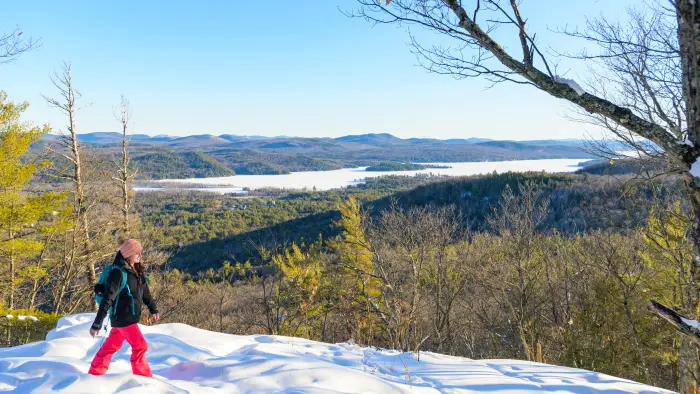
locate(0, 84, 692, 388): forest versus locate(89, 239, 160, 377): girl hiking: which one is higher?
locate(89, 239, 160, 377): girl hiking

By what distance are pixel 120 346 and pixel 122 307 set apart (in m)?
0.38

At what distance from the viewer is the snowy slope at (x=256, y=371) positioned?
140 inches

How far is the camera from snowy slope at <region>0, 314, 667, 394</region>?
Answer: 357 cm

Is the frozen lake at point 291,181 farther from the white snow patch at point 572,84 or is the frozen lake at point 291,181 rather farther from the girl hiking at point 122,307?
the girl hiking at point 122,307

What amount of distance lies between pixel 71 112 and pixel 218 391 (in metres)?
15.4

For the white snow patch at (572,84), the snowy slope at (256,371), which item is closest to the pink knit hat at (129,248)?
the snowy slope at (256,371)

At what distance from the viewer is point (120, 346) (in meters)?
4.01

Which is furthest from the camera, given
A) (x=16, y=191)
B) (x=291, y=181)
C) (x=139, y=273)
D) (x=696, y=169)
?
(x=291, y=181)

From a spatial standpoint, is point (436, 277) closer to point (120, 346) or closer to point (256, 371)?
point (256, 371)

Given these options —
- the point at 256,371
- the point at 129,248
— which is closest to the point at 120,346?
the point at 129,248

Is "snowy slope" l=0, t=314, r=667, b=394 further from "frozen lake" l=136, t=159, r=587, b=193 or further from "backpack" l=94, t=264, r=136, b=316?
"frozen lake" l=136, t=159, r=587, b=193

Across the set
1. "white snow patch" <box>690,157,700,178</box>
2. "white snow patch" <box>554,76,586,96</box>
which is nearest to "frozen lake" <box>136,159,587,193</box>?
"white snow patch" <box>554,76,586,96</box>

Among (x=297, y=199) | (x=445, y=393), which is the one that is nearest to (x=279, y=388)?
(x=445, y=393)

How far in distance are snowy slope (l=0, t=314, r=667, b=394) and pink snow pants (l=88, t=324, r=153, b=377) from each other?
145mm
